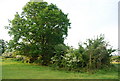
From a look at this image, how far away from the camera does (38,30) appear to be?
1257cm

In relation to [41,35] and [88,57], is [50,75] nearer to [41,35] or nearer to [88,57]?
[88,57]

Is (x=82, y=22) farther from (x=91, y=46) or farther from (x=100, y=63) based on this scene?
(x=100, y=63)

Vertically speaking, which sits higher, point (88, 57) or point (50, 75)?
point (88, 57)

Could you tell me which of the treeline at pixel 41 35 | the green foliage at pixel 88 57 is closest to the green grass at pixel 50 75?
the green foliage at pixel 88 57

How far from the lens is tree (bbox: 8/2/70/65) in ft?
41.4

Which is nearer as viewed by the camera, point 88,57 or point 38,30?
point 88,57

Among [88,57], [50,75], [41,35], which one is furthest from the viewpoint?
[41,35]

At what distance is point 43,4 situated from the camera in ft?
45.8

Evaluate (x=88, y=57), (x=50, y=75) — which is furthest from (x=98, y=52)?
(x=50, y=75)

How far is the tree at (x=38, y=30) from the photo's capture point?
12609 mm

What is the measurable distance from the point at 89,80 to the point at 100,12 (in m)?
6.17

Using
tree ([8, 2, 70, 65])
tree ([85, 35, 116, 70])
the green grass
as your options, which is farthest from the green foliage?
tree ([8, 2, 70, 65])

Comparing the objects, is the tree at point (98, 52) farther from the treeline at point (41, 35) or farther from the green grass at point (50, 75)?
the green grass at point (50, 75)

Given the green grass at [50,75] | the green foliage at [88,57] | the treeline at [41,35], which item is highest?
the treeline at [41,35]
